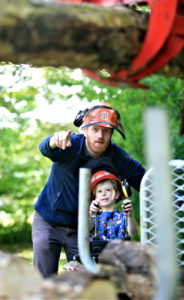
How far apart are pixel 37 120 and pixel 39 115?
17 centimetres

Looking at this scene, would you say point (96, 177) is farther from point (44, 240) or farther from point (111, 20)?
point (111, 20)

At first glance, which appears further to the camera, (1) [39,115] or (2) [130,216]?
(1) [39,115]

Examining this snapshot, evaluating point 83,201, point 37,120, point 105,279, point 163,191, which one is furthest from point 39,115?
point 163,191

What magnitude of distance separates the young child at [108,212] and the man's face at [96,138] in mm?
169

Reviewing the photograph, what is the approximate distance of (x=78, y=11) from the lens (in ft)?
6.28

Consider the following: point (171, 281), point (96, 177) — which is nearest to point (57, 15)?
point (171, 281)

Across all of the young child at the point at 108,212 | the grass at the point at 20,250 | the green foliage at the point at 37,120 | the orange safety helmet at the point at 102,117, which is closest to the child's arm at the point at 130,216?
the young child at the point at 108,212

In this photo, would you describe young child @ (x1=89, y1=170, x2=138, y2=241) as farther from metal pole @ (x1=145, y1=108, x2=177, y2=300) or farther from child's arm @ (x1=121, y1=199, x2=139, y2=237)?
metal pole @ (x1=145, y1=108, x2=177, y2=300)

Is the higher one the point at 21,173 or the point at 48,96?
the point at 48,96

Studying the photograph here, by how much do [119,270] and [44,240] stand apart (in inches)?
63.9

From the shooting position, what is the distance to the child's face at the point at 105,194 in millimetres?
3525

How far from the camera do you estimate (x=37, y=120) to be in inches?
348

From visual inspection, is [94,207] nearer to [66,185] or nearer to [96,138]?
[66,185]

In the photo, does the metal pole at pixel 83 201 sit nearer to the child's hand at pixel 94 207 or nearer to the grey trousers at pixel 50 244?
the child's hand at pixel 94 207
